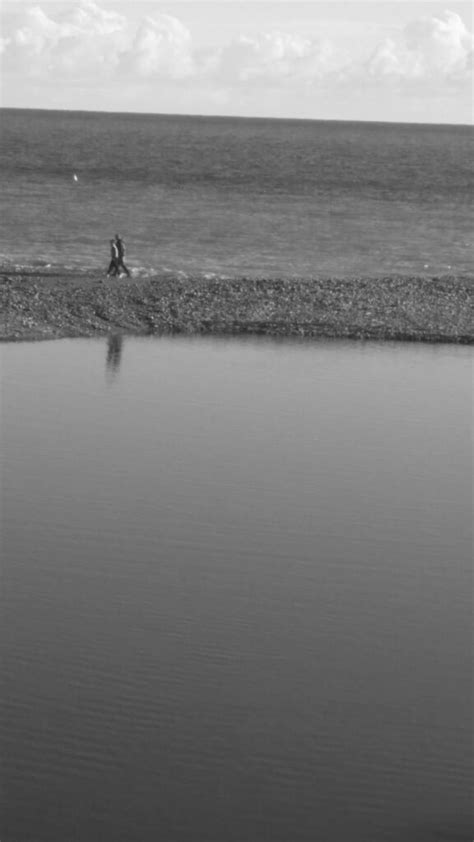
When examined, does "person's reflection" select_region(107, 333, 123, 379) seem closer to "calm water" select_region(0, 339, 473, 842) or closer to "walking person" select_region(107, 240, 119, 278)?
"calm water" select_region(0, 339, 473, 842)

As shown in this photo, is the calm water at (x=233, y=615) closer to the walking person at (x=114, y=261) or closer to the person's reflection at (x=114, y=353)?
the person's reflection at (x=114, y=353)

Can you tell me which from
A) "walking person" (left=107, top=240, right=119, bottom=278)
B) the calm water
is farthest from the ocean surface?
the calm water

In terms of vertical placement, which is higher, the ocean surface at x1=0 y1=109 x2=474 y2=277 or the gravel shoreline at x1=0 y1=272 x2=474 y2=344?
the ocean surface at x1=0 y1=109 x2=474 y2=277

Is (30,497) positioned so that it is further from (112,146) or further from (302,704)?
(112,146)

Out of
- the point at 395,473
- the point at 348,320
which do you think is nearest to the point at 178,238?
the point at 348,320

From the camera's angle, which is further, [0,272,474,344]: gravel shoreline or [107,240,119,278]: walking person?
[107,240,119,278]: walking person

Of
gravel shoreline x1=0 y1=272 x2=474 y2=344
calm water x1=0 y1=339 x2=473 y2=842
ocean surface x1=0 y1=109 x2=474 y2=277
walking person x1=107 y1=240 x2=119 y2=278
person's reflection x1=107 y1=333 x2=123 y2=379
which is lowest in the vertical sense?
calm water x1=0 y1=339 x2=473 y2=842

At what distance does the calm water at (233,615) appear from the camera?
11.5 m

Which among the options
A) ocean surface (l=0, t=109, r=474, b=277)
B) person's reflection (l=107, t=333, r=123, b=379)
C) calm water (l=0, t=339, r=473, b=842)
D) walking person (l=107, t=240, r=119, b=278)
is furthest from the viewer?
ocean surface (l=0, t=109, r=474, b=277)

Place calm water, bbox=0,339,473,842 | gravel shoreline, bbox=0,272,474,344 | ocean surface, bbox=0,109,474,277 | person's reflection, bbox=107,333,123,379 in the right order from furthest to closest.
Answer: ocean surface, bbox=0,109,474,277 → gravel shoreline, bbox=0,272,474,344 → person's reflection, bbox=107,333,123,379 → calm water, bbox=0,339,473,842

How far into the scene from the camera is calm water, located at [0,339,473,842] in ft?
37.6

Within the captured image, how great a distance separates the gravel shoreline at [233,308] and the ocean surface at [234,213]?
6.23 metres

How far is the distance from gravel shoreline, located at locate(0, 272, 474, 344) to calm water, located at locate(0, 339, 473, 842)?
20.3 feet

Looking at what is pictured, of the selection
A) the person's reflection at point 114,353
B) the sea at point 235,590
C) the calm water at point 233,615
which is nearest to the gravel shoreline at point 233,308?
the person's reflection at point 114,353
